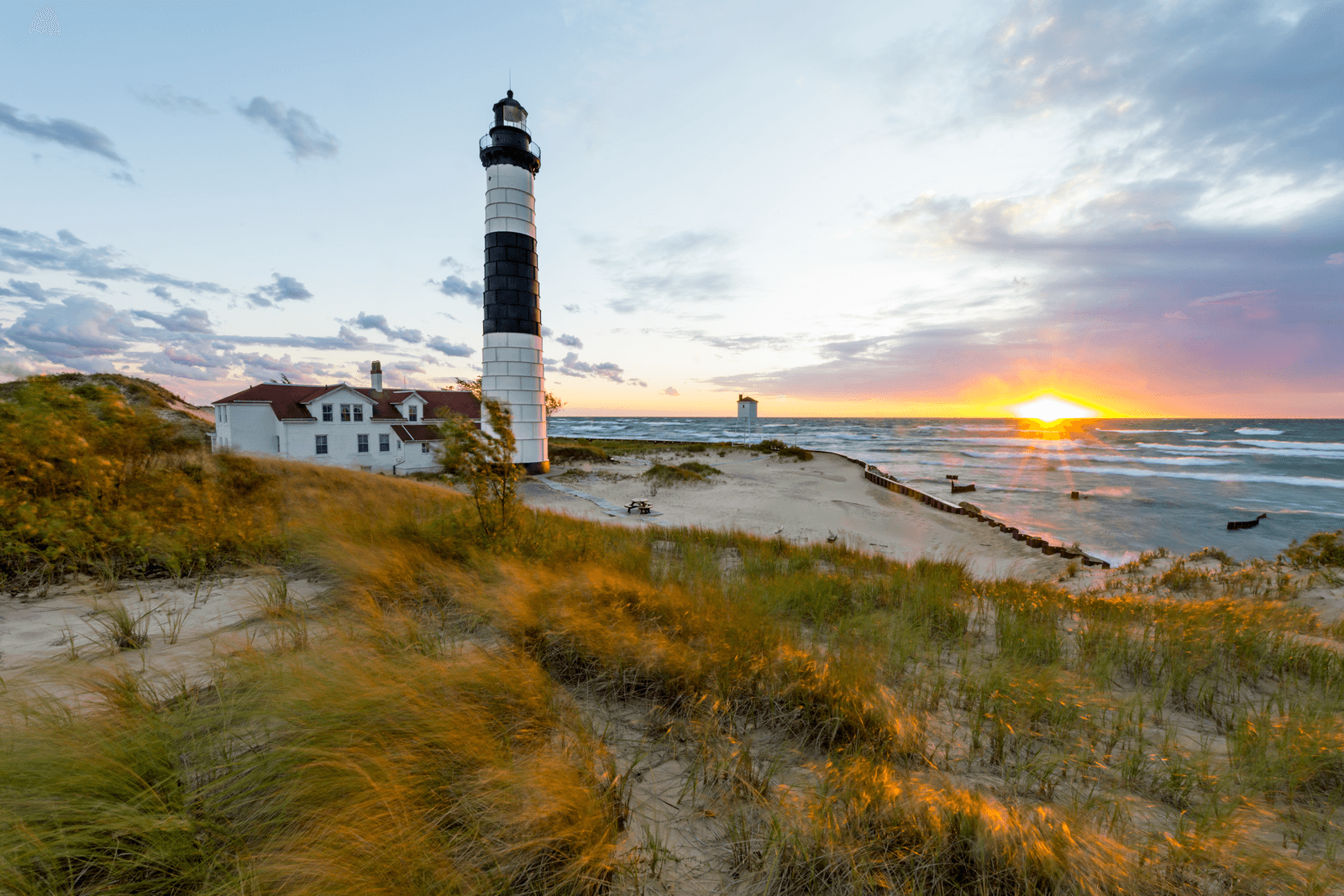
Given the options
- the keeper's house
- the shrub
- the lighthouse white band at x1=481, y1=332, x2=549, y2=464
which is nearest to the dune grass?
the lighthouse white band at x1=481, y1=332, x2=549, y2=464

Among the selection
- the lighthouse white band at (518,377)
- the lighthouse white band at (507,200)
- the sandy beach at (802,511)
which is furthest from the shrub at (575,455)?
the lighthouse white band at (507,200)

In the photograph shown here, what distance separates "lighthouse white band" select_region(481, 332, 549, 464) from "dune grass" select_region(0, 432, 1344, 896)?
15.8 metres

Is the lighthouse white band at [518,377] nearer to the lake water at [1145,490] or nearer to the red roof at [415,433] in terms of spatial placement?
the red roof at [415,433]

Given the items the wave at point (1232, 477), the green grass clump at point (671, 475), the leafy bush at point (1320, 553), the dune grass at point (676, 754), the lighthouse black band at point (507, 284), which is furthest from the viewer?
the wave at point (1232, 477)

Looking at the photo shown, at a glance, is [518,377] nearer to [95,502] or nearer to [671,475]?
[671,475]

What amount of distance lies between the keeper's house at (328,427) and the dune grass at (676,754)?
22822 millimetres

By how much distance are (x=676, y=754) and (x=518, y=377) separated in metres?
18.9

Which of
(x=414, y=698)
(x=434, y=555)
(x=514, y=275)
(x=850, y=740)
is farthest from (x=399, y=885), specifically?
(x=514, y=275)

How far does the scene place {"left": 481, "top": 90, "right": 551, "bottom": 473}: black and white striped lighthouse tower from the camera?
19.5 meters

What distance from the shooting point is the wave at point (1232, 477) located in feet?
96.5

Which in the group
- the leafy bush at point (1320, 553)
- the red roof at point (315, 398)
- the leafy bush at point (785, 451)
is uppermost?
the red roof at point (315, 398)

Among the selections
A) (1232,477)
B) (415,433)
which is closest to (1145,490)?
(1232,477)

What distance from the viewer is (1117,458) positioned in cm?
4388

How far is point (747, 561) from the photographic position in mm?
7637
